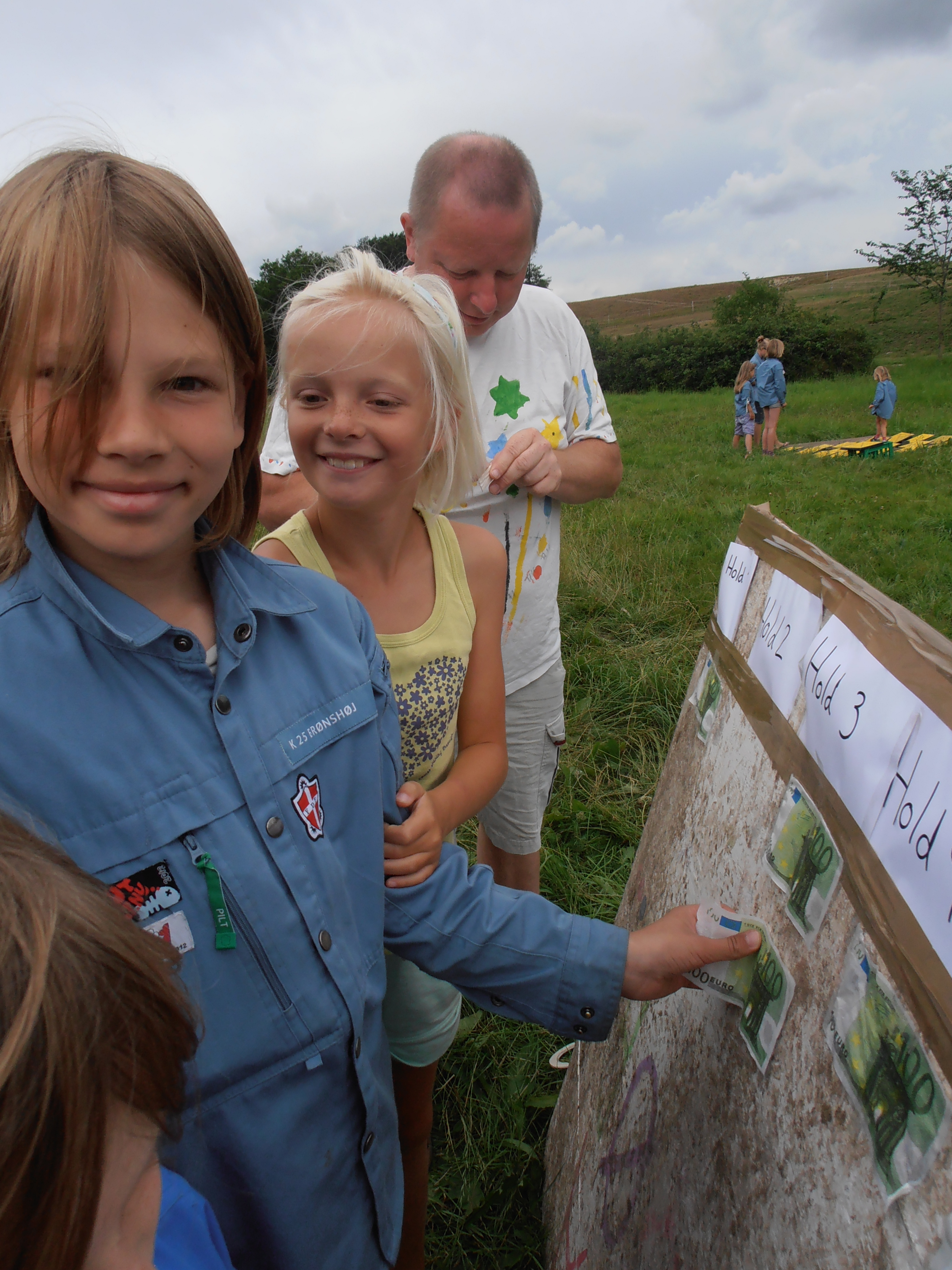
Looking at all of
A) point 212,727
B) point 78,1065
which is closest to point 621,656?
point 212,727

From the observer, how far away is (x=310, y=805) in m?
0.91

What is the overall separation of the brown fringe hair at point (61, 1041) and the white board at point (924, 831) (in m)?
0.57

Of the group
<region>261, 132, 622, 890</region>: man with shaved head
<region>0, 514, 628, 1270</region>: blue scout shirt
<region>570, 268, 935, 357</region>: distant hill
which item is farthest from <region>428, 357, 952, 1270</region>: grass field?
<region>570, 268, 935, 357</region>: distant hill

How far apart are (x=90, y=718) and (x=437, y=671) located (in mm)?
702

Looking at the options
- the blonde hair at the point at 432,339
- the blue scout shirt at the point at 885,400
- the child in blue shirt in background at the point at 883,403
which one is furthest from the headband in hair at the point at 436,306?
the blue scout shirt at the point at 885,400

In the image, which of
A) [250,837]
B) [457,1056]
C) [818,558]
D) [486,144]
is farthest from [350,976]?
[486,144]

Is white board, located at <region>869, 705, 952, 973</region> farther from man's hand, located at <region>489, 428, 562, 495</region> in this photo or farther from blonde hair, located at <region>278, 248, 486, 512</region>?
man's hand, located at <region>489, 428, 562, 495</region>

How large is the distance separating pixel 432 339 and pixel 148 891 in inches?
39.7

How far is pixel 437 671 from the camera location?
1.39 meters

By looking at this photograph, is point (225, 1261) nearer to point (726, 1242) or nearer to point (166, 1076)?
point (166, 1076)

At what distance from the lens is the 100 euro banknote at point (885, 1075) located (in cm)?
52

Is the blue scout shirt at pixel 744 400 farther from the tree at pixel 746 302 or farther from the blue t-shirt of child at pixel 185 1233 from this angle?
the tree at pixel 746 302

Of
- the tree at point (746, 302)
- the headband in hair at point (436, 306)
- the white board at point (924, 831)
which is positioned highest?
the tree at point (746, 302)

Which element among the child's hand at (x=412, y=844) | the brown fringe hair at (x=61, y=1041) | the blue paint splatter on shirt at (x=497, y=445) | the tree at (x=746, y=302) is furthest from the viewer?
the tree at (x=746, y=302)
